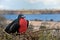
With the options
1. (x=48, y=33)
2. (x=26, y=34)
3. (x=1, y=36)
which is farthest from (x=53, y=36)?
(x=1, y=36)

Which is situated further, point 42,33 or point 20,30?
point 20,30

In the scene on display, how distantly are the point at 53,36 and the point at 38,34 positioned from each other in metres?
0.25

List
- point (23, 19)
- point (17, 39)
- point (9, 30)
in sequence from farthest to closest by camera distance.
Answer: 1. point (23, 19)
2. point (9, 30)
3. point (17, 39)

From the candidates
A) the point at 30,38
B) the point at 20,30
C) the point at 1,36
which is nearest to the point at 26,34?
the point at 30,38

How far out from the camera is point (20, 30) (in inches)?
212

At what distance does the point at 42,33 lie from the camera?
4496 mm

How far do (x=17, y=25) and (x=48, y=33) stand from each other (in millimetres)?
978

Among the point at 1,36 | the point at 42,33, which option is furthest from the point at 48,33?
the point at 1,36

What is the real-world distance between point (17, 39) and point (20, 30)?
0.99 m

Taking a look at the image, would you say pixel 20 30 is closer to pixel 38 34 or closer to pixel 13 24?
pixel 13 24

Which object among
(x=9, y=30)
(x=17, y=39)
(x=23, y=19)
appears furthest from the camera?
(x=23, y=19)

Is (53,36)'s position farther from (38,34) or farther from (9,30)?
(9,30)

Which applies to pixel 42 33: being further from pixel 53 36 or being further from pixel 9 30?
pixel 9 30

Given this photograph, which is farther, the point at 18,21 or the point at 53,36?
the point at 18,21
